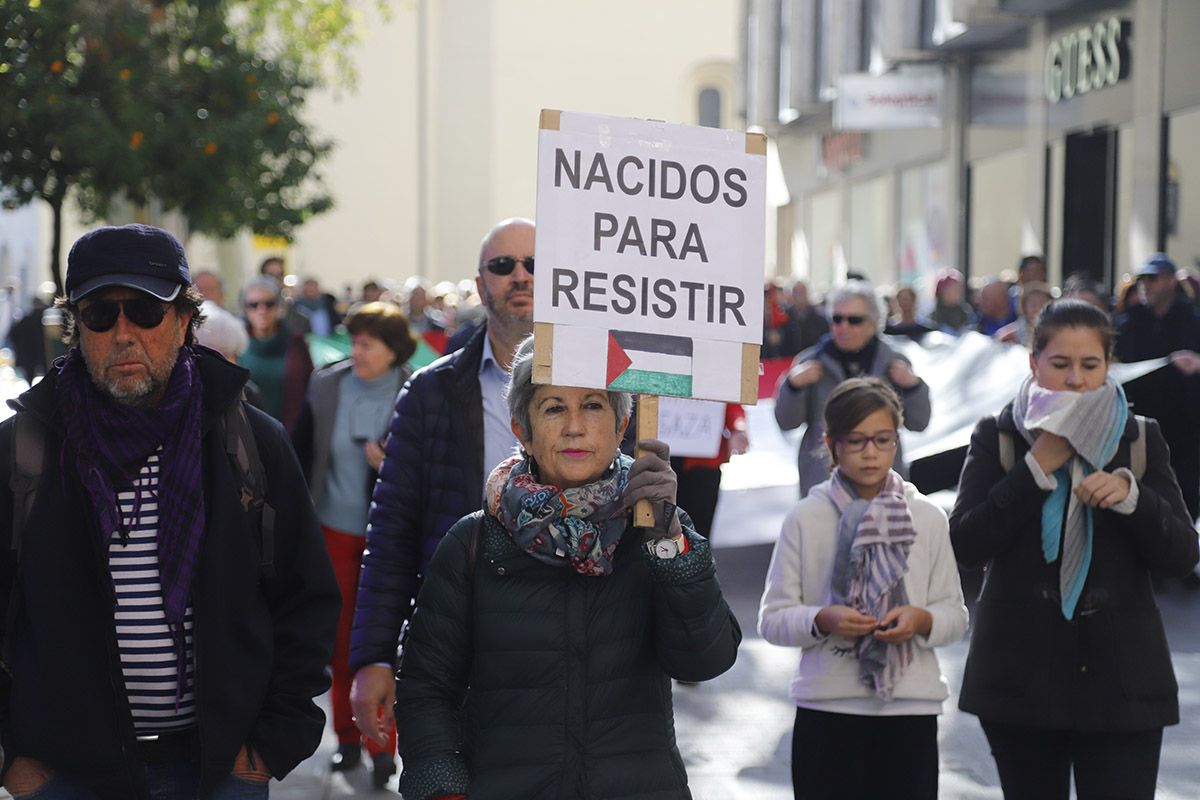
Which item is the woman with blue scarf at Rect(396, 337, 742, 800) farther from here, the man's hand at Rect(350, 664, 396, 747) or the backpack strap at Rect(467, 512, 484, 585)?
the man's hand at Rect(350, 664, 396, 747)

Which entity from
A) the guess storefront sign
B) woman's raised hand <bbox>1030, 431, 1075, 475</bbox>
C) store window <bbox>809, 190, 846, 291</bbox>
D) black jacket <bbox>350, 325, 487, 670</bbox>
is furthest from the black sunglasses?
store window <bbox>809, 190, 846, 291</bbox>

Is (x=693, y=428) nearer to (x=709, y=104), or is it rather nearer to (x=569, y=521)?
(x=569, y=521)

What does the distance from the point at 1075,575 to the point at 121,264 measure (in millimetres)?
2664

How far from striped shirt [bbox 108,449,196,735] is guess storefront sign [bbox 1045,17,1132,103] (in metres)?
17.8

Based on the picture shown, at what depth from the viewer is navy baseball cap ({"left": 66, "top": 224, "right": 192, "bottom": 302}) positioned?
12.9ft

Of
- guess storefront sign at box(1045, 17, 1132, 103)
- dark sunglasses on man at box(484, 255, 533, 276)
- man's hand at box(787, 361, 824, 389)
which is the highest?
guess storefront sign at box(1045, 17, 1132, 103)

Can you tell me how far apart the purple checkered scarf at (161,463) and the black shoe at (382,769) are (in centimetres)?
325

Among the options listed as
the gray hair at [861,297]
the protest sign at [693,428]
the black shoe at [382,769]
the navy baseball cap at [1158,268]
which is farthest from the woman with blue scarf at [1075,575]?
the navy baseball cap at [1158,268]

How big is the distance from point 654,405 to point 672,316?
0.65 feet

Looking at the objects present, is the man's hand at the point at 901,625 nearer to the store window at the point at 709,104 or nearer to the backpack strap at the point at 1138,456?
the backpack strap at the point at 1138,456

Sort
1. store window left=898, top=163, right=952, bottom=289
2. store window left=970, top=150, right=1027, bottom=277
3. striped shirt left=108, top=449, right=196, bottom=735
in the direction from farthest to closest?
store window left=898, top=163, right=952, bottom=289
store window left=970, top=150, right=1027, bottom=277
striped shirt left=108, top=449, right=196, bottom=735

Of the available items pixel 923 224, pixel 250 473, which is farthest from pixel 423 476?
pixel 923 224

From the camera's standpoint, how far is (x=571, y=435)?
374 cm

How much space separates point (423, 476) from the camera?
4.86 meters
